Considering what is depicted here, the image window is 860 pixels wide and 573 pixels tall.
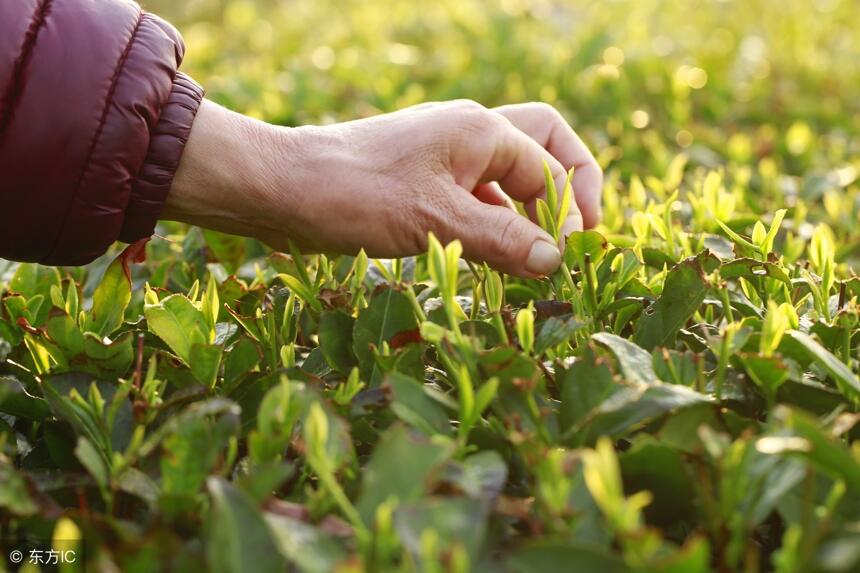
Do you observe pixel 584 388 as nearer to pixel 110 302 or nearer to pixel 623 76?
pixel 110 302

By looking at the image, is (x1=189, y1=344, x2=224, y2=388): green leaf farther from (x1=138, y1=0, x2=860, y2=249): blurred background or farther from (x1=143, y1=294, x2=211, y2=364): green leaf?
(x1=138, y1=0, x2=860, y2=249): blurred background

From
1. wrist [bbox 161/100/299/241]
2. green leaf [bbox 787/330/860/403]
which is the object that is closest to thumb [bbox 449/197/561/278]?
wrist [bbox 161/100/299/241]

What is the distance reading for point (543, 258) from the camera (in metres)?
1.63

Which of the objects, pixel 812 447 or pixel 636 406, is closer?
pixel 812 447

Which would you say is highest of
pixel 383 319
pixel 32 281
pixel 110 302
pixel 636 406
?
pixel 636 406

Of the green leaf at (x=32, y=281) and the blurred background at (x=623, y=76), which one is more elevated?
the blurred background at (x=623, y=76)

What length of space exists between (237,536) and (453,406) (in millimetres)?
319

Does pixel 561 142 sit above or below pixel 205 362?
above

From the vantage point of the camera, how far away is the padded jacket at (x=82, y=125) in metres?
1.60

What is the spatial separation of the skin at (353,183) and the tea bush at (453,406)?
0.34 feet

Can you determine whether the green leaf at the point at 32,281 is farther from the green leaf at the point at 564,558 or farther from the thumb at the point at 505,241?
the green leaf at the point at 564,558

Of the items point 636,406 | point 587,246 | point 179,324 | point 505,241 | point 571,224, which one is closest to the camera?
point 636,406

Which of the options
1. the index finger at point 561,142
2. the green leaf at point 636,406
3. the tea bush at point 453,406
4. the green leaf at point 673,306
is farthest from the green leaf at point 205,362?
the index finger at point 561,142

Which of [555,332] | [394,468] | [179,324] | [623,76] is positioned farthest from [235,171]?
[623,76]
